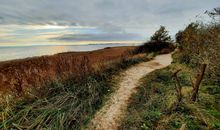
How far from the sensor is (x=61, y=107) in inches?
197

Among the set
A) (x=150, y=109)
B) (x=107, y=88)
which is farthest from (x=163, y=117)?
(x=107, y=88)

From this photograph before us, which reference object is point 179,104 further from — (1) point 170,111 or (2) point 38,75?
(2) point 38,75

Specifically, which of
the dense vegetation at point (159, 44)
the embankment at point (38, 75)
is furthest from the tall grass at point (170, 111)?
the dense vegetation at point (159, 44)

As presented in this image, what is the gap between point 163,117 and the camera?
182 inches

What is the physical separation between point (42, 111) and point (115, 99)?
212 cm

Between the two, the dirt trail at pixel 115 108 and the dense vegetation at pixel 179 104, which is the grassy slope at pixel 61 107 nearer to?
the dirt trail at pixel 115 108

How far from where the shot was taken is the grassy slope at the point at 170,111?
4352 millimetres

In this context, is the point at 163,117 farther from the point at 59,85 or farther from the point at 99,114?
the point at 59,85

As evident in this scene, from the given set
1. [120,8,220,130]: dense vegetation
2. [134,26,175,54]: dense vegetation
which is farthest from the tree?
[120,8,220,130]: dense vegetation

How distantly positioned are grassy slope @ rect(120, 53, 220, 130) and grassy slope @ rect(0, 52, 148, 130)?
102 cm

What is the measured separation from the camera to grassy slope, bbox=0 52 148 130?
454 cm

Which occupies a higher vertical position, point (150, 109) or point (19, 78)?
point (19, 78)

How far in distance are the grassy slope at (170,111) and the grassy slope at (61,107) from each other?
1.02 metres

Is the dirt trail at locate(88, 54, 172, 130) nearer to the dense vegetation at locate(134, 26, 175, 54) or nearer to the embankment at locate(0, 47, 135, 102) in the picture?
the embankment at locate(0, 47, 135, 102)
